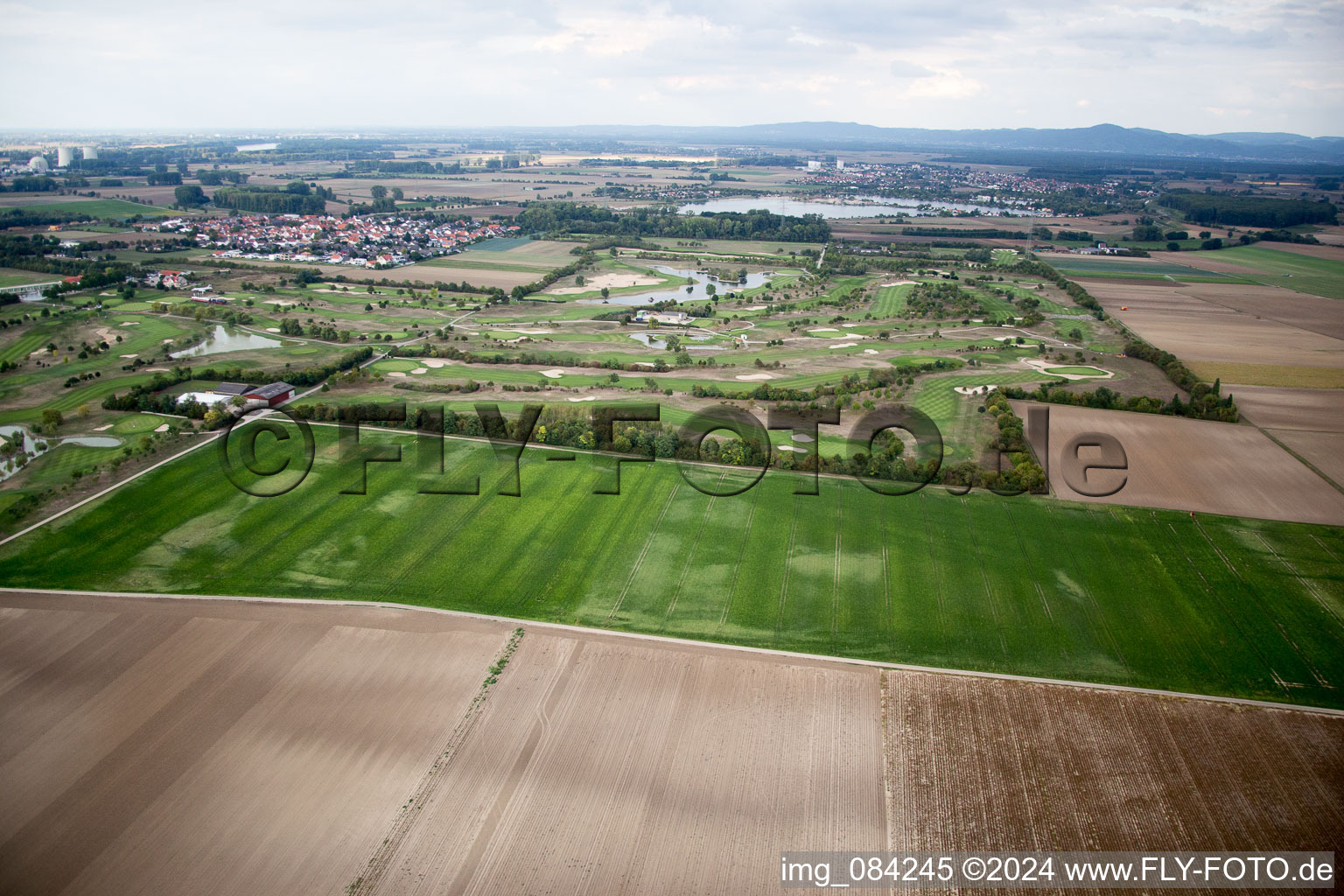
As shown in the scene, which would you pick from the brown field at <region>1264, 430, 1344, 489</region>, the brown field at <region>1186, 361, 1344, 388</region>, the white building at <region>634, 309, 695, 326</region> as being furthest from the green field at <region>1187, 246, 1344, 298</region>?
the white building at <region>634, 309, 695, 326</region>

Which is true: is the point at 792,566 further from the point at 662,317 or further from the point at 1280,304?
the point at 1280,304

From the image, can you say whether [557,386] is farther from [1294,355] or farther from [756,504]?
[1294,355]

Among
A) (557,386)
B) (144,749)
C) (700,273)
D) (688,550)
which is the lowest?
(144,749)

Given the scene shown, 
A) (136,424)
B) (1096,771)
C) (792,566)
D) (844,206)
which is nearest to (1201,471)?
(792,566)

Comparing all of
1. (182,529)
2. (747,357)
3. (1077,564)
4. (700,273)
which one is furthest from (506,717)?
(700,273)

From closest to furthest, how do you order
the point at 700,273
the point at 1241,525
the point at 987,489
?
the point at 1241,525, the point at 987,489, the point at 700,273

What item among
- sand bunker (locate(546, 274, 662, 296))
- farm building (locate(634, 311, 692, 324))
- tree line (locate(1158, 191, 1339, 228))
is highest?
tree line (locate(1158, 191, 1339, 228))

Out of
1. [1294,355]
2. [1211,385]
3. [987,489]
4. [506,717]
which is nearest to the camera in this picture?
[506,717]

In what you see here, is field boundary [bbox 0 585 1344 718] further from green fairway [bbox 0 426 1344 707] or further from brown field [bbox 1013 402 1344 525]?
brown field [bbox 1013 402 1344 525]
